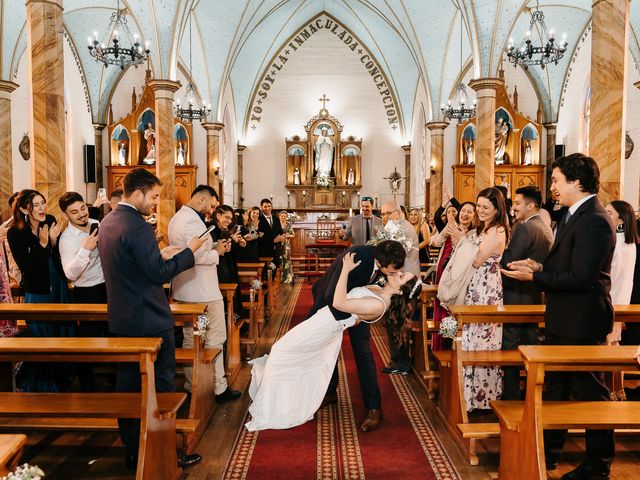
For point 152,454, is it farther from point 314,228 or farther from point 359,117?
point 359,117

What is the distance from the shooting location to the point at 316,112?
21312mm

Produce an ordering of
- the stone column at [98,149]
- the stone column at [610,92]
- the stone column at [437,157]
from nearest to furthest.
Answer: the stone column at [610,92] < the stone column at [437,157] < the stone column at [98,149]

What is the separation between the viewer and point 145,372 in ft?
10.0

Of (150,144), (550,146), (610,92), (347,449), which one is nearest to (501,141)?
(550,146)

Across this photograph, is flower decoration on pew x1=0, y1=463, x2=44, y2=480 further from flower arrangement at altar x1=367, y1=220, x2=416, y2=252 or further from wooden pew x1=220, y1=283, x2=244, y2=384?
flower arrangement at altar x1=367, y1=220, x2=416, y2=252

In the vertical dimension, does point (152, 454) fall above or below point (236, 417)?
above

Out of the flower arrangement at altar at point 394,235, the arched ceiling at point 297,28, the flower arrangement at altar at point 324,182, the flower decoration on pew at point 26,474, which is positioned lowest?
the flower decoration on pew at point 26,474

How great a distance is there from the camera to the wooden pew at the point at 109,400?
120 inches

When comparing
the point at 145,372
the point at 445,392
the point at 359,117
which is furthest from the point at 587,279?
the point at 359,117

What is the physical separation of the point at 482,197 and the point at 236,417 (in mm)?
2737

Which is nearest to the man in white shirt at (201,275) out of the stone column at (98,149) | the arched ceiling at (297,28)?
the arched ceiling at (297,28)

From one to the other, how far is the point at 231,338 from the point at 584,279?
3.70m

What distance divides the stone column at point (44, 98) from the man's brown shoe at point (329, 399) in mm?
3935

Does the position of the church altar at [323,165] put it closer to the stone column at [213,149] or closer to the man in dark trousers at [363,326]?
the stone column at [213,149]
